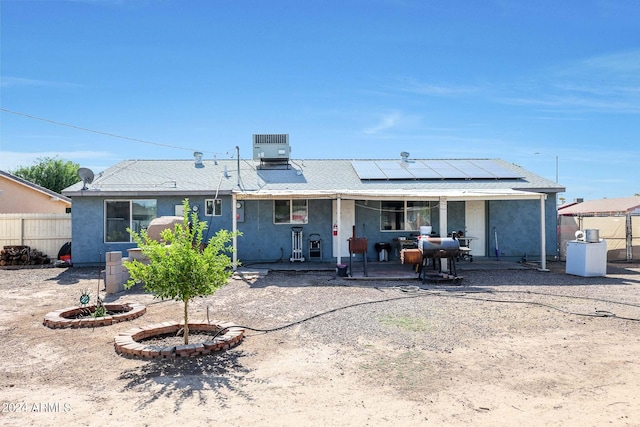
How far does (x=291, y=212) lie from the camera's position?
1430 centimetres

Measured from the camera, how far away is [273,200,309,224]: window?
1427 cm

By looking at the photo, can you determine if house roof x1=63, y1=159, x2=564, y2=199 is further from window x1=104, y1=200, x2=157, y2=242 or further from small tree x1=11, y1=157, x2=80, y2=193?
small tree x1=11, y1=157, x2=80, y2=193

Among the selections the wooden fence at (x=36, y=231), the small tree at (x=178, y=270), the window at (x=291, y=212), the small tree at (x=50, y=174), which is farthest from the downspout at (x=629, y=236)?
the small tree at (x=50, y=174)

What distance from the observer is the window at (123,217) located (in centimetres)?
1380

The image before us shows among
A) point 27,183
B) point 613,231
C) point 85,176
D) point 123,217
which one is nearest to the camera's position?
point 85,176

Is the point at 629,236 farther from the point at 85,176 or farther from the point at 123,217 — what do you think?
the point at 85,176

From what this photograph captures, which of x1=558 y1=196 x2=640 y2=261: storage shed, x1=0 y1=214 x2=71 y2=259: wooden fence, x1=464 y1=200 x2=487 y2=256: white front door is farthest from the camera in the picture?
x1=558 y1=196 x2=640 y2=261: storage shed

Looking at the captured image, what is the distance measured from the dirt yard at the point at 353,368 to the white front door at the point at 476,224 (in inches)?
253

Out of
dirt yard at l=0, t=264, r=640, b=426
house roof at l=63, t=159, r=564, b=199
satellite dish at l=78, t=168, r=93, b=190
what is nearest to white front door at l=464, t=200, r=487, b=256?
house roof at l=63, t=159, r=564, b=199

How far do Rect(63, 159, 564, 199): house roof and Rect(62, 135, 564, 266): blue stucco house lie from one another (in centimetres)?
4

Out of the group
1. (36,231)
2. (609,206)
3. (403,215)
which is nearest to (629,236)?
(403,215)

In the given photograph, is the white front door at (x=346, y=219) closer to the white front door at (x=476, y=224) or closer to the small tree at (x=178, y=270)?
the white front door at (x=476, y=224)

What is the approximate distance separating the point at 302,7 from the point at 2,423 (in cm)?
1054

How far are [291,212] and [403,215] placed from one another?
12.4 feet
